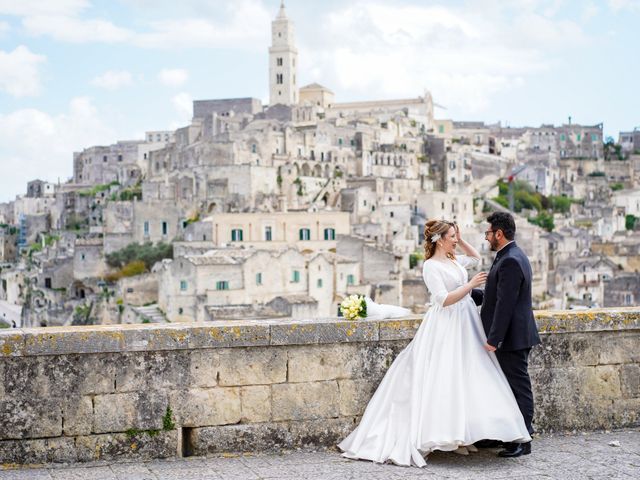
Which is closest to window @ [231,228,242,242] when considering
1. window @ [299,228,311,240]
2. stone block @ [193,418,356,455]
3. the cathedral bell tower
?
window @ [299,228,311,240]

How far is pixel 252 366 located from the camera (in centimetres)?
692

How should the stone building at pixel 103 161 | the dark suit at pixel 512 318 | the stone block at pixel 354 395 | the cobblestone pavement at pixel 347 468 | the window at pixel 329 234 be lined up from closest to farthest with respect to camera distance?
1. the cobblestone pavement at pixel 347 468
2. the dark suit at pixel 512 318
3. the stone block at pixel 354 395
4. the window at pixel 329 234
5. the stone building at pixel 103 161

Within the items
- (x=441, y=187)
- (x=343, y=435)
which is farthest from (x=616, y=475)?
(x=441, y=187)

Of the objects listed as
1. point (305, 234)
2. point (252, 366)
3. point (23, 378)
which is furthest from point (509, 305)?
point (305, 234)

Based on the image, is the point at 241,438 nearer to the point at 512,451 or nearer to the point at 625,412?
the point at 512,451

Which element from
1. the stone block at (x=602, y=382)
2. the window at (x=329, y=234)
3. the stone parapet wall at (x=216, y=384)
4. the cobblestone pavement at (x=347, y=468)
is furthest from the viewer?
the window at (x=329, y=234)

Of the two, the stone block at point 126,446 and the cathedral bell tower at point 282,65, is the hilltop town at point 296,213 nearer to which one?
the cathedral bell tower at point 282,65

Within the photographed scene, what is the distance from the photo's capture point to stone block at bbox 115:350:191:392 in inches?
262

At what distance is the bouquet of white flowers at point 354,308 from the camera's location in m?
7.14

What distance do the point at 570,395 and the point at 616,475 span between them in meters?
1.30

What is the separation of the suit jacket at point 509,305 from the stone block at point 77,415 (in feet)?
8.93

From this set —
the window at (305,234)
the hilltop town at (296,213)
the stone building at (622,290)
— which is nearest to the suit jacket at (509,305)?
the hilltop town at (296,213)

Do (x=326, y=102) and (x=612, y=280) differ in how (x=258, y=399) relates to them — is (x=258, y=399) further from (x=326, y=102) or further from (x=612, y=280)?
(x=326, y=102)

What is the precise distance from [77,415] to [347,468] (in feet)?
6.00
